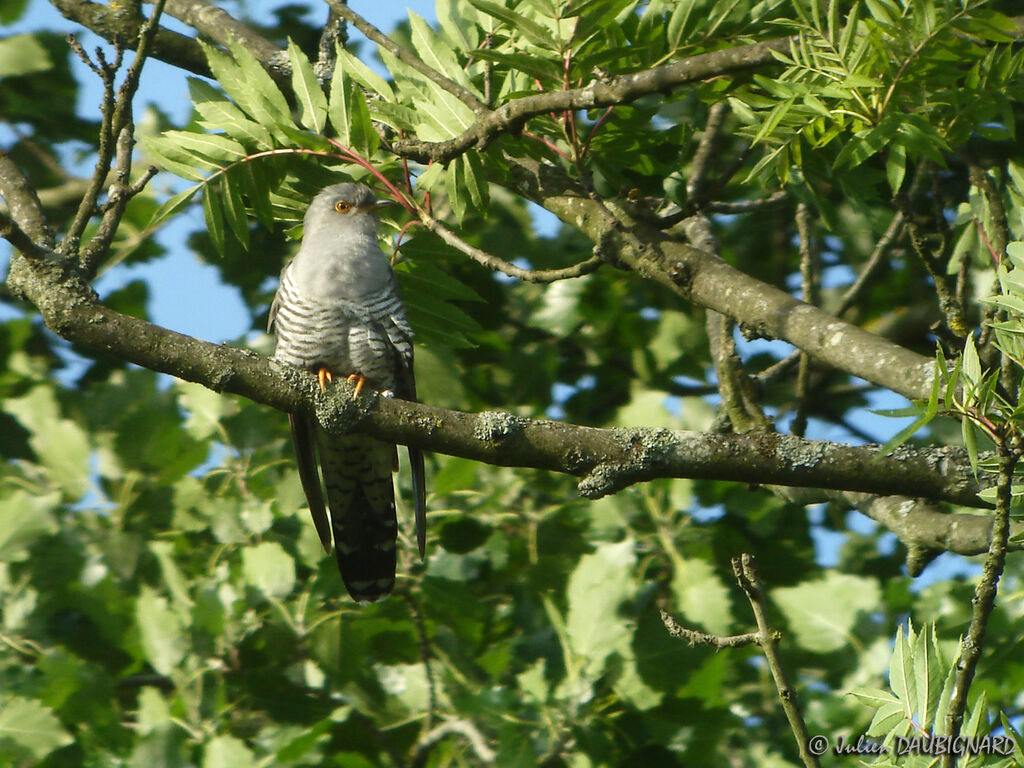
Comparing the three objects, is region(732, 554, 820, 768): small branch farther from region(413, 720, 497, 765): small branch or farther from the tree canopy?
region(413, 720, 497, 765): small branch

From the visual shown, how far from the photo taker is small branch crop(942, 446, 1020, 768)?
1643 millimetres

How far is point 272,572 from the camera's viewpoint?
13.5ft

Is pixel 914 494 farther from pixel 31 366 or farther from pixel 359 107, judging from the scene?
pixel 31 366

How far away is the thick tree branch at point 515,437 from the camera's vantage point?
85.9 inches

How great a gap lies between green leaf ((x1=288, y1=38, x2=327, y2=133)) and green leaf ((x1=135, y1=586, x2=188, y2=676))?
203 cm

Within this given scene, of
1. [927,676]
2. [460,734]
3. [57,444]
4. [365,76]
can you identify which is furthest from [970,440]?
[57,444]

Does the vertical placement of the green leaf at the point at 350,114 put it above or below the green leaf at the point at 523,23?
above

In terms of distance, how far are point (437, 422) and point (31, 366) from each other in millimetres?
3653

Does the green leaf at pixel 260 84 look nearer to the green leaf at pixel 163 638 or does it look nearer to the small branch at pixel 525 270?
the small branch at pixel 525 270

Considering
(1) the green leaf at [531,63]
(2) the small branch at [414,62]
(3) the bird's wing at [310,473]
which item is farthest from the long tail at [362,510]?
(1) the green leaf at [531,63]

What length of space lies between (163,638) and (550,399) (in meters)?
2.14

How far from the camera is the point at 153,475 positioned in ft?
15.1

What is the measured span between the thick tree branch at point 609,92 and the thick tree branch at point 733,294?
307 mm

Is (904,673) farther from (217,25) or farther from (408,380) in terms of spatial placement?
(217,25)
